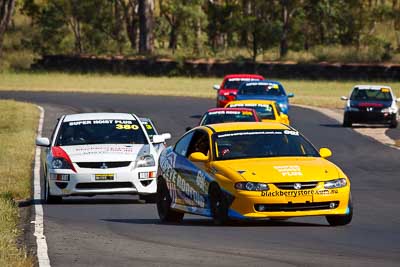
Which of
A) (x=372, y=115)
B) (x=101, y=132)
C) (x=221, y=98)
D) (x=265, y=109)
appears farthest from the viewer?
(x=221, y=98)

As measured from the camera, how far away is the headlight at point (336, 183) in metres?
14.9

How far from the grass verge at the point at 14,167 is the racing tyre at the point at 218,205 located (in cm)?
230

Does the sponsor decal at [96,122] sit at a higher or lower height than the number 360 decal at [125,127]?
higher

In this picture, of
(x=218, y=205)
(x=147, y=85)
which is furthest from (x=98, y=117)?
(x=147, y=85)

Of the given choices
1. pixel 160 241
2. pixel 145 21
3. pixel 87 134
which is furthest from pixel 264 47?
pixel 160 241

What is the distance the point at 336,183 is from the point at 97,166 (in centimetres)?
595

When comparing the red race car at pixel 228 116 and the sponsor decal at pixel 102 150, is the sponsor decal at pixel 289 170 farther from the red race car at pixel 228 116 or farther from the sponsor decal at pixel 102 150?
the red race car at pixel 228 116

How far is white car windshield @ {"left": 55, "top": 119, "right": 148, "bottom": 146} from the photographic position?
2105 centimetres

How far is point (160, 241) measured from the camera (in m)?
14.0

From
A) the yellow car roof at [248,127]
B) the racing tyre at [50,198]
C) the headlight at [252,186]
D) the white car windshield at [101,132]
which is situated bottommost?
the racing tyre at [50,198]

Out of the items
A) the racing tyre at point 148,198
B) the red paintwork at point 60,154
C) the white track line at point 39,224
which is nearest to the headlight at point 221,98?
the white track line at point 39,224

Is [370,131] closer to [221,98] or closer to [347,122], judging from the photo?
[347,122]

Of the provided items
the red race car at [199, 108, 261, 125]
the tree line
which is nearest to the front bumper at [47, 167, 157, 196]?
the red race car at [199, 108, 261, 125]

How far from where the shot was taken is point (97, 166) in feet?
65.9
